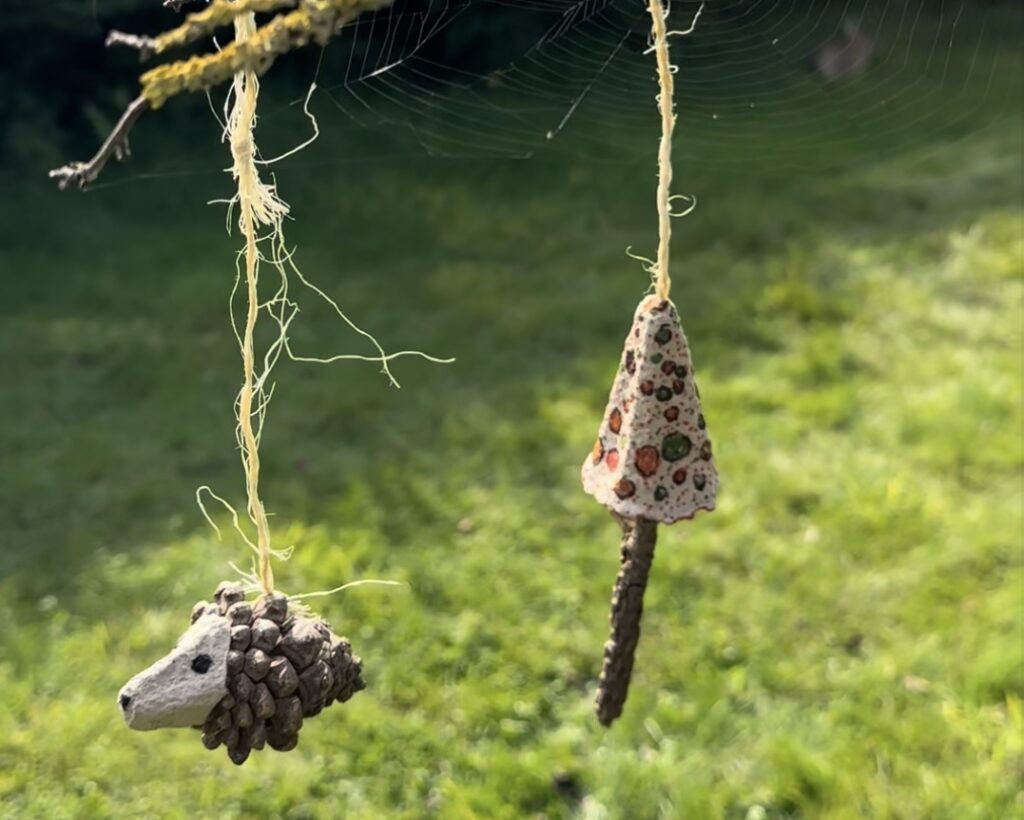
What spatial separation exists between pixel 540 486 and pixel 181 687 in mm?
1839

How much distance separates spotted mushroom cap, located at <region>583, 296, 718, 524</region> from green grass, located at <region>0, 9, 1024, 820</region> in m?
1.04

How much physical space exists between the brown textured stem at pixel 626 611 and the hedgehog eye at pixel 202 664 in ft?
1.07

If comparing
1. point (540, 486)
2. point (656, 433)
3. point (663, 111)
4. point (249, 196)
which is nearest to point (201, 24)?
point (249, 196)

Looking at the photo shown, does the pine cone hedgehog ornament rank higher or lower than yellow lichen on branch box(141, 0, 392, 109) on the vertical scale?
lower

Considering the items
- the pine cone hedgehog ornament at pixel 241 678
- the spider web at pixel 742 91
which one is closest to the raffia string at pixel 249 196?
the pine cone hedgehog ornament at pixel 241 678

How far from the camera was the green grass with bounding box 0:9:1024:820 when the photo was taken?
5.97ft

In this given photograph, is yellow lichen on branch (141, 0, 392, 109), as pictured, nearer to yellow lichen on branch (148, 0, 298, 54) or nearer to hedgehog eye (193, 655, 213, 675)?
yellow lichen on branch (148, 0, 298, 54)

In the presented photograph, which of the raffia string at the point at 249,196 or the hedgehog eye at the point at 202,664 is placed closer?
the raffia string at the point at 249,196

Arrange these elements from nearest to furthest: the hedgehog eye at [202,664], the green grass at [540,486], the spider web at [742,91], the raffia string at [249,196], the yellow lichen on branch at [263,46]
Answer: the yellow lichen on branch at [263,46]
the raffia string at [249,196]
the hedgehog eye at [202,664]
the green grass at [540,486]
the spider web at [742,91]

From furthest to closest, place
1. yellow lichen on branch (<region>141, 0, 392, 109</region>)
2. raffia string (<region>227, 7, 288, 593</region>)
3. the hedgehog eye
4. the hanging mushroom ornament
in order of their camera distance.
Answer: the hanging mushroom ornament < the hedgehog eye < raffia string (<region>227, 7, 288, 593</region>) < yellow lichen on branch (<region>141, 0, 392, 109</region>)

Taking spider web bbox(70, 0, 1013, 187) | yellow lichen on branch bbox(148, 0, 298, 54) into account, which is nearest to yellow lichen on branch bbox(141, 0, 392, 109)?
yellow lichen on branch bbox(148, 0, 298, 54)

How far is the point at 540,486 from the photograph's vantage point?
2502mm

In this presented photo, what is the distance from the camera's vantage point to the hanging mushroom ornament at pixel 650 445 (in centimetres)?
80

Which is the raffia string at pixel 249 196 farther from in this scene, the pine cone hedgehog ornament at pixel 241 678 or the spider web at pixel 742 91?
the spider web at pixel 742 91
